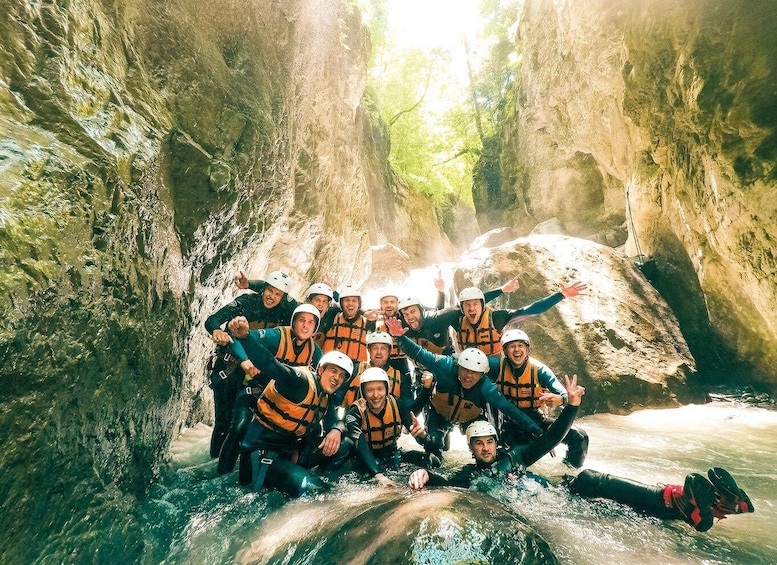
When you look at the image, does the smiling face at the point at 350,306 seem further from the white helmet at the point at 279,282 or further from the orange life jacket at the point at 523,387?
the orange life jacket at the point at 523,387

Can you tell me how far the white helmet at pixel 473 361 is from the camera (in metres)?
4.84

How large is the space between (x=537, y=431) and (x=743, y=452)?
264 cm

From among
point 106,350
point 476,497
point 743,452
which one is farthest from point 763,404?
point 106,350

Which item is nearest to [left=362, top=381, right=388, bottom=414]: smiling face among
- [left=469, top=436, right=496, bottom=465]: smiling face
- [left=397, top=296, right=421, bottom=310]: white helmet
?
[left=469, top=436, right=496, bottom=465]: smiling face

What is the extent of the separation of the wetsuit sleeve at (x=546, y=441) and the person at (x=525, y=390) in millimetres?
417

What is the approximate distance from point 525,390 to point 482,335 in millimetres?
1464

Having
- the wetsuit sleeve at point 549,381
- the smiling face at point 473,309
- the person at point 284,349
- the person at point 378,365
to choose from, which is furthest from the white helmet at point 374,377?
the smiling face at point 473,309

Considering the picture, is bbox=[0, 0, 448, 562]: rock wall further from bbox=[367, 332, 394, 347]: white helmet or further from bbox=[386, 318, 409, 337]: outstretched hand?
bbox=[386, 318, 409, 337]: outstretched hand

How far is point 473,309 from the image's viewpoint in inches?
248

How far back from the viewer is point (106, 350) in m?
2.96

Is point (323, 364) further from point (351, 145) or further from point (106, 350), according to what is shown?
point (351, 145)

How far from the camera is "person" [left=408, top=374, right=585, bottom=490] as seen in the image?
405 cm

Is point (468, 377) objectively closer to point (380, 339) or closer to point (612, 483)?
point (380, 339)

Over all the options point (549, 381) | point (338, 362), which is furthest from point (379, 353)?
point (549, 381)
